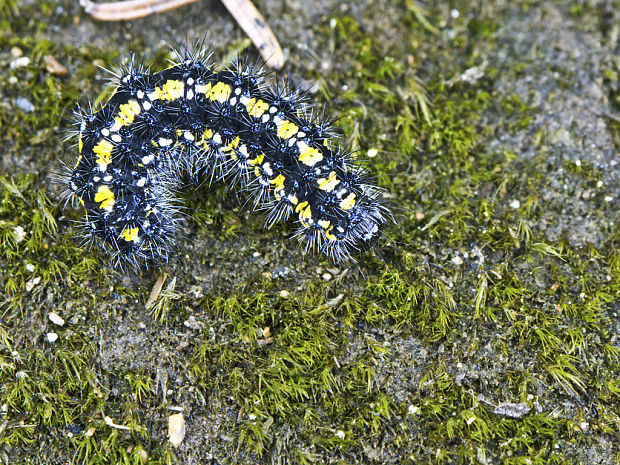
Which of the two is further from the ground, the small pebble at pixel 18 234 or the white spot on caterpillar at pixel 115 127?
the white spot on caterpillar at pixel 115 127

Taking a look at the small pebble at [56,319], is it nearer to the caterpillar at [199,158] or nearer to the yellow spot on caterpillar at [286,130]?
the caterpillar at [199,158]

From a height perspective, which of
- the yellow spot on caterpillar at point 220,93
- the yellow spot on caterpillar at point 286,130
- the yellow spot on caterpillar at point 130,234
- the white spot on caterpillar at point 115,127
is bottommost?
the yellow spot on caterpillar at point 286,130

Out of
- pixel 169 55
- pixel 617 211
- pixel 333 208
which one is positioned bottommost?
pixel 617 211

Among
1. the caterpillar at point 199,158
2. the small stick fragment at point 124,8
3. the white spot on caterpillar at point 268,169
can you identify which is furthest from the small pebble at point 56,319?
the small stick fragment at point 124,8

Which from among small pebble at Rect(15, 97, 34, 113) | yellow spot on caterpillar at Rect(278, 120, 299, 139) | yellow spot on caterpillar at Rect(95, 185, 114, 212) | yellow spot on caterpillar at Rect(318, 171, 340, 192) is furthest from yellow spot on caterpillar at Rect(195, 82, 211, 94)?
small pebble at Rect(15, 97, 34, 113)

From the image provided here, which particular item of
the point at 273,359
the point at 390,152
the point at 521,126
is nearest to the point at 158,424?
the point at 273,359

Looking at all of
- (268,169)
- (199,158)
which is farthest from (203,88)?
(268,169)

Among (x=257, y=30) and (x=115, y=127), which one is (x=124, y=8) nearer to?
(x=257, y=30)

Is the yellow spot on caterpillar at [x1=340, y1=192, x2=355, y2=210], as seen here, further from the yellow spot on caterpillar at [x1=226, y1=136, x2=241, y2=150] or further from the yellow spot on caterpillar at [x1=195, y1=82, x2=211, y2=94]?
the yellow spot on caterpillar at [x1=195, y1=82, x2=211, y2=94]

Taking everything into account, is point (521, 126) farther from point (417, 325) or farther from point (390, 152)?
point (417, 325)
